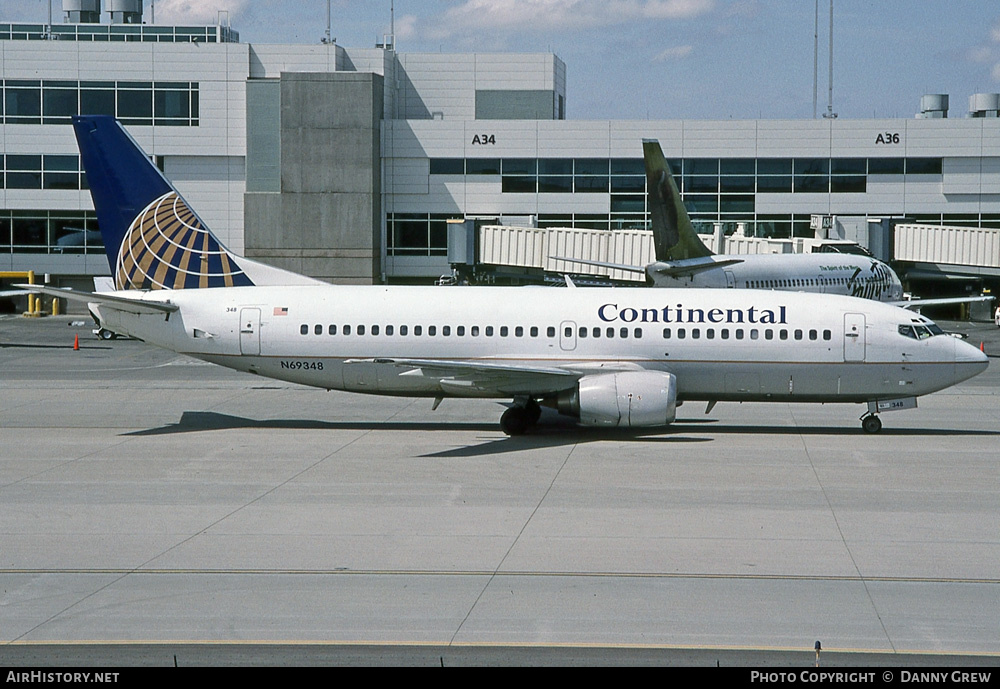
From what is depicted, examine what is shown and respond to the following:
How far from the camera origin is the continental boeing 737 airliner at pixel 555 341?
29109 mm

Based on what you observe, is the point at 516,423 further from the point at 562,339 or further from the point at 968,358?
the point at 968,358

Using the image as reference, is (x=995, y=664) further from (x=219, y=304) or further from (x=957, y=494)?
(x=219, y=304)

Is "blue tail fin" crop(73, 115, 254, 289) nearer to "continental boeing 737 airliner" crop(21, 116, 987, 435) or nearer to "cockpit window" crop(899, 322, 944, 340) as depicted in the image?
"continental boeing 737 airliner" crop(21, 116, 987, 435)

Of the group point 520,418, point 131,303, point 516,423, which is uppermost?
point 131,303

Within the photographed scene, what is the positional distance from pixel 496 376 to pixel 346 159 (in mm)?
51064

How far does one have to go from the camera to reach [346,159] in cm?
7694

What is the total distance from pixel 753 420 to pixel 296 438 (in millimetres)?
12512

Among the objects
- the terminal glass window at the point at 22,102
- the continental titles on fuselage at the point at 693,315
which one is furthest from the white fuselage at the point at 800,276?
the terminal glass window at the point at 22,102

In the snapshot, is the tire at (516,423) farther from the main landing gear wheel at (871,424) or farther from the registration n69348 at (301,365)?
the main landing gear wheel at (871,424)

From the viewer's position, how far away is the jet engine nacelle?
27531 mm

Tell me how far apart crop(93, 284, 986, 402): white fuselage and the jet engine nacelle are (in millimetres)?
1316

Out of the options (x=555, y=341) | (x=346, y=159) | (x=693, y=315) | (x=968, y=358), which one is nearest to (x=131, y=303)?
(x=555, y=341)

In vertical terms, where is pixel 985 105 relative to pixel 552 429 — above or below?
above
